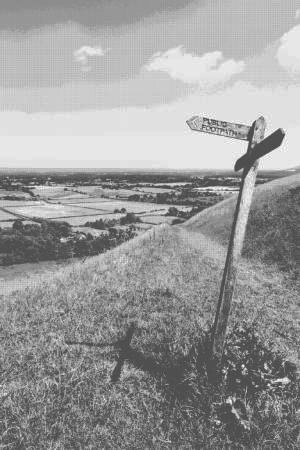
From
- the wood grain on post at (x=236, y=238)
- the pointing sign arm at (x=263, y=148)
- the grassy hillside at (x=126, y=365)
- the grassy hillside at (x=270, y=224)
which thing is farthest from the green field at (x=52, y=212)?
the pointing sign arm at (x=263, y=148)

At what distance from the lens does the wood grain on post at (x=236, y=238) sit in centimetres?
432

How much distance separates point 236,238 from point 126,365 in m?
2.38

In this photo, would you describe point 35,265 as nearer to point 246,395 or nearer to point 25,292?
point 25,292

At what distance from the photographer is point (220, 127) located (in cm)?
436

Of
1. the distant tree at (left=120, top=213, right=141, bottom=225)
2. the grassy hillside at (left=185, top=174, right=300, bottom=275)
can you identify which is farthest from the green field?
the grassy hillside at (left=185, top=174, right=300, bottom=275)

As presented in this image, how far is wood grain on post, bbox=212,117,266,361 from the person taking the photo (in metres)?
4.32

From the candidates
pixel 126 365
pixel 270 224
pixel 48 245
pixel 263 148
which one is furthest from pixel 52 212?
pixel 263 148

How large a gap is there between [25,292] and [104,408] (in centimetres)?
440

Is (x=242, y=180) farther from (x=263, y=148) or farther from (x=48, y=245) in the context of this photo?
(x=48, y=245)

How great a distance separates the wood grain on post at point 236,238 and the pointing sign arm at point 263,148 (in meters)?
0.06

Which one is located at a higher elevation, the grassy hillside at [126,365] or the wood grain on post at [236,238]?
the wood grain on post at [236,238]

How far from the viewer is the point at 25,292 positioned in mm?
7941

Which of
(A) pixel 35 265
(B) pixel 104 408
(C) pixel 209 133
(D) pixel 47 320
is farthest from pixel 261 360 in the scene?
(A) pixel 35 265

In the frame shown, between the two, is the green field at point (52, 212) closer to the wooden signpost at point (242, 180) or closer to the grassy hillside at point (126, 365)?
the grassy hillside at point (126, 365)
